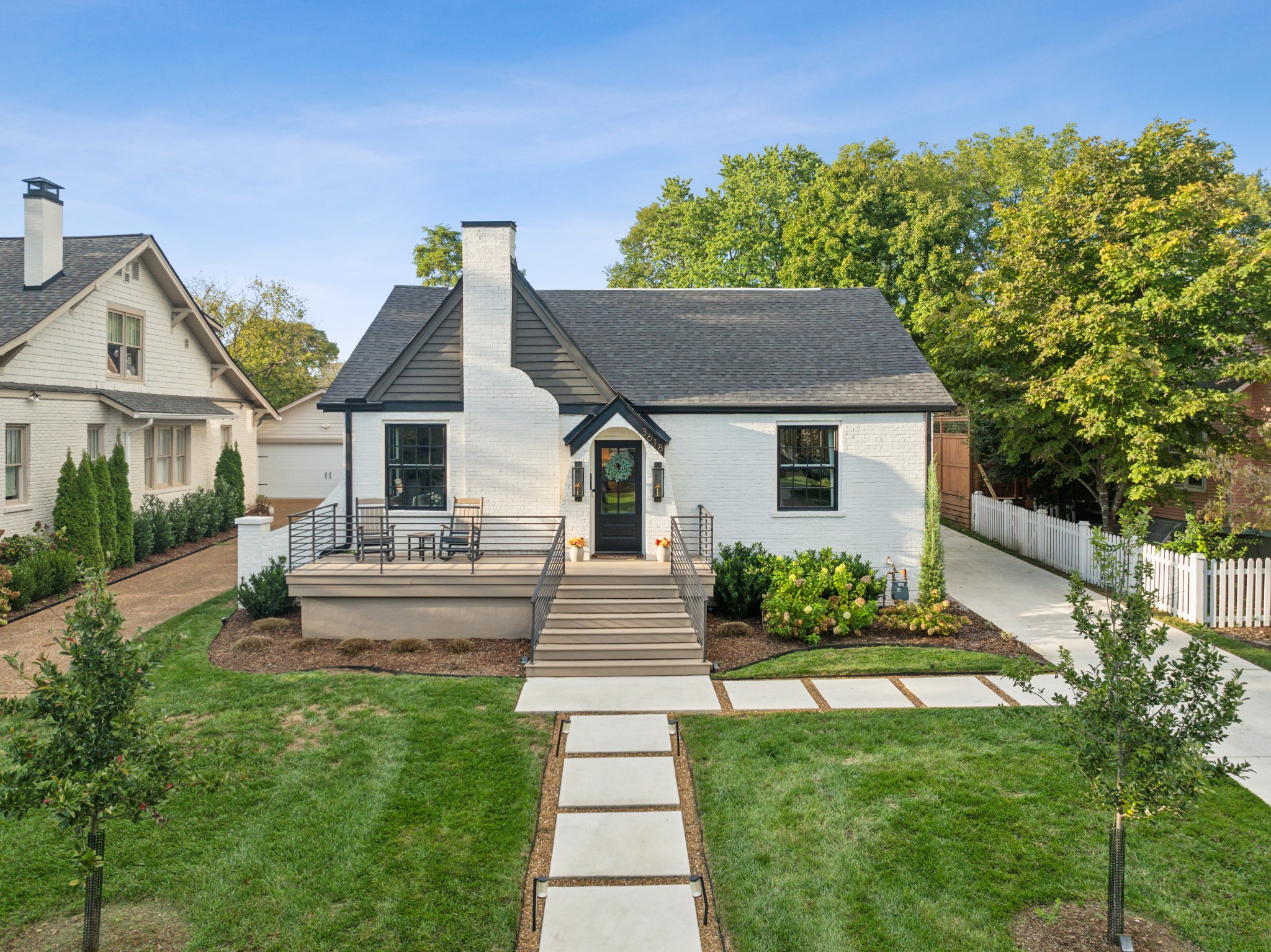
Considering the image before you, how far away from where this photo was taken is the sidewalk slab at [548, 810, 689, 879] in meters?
5.83

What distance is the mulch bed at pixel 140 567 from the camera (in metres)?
13.9

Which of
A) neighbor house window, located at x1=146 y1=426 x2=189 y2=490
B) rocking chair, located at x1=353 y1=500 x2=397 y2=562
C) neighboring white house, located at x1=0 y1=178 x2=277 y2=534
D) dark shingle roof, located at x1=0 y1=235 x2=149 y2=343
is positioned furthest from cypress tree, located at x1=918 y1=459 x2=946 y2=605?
neighbor house window, located at x1=146 y1=426 x2=189 y2=490

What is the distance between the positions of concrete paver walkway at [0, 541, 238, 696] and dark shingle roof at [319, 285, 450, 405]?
495 centimetres

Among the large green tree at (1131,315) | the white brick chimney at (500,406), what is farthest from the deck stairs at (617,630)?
the large green tree at (1131,315)

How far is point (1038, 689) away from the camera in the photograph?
9.61 metres

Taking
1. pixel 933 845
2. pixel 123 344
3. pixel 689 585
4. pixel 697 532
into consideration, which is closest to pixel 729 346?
pixel 697 532

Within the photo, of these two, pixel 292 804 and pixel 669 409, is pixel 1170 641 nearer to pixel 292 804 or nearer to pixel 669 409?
pixel 669 409

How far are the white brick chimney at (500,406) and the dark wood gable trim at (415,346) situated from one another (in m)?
0.42

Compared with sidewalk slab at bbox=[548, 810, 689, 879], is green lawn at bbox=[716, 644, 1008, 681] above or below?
above

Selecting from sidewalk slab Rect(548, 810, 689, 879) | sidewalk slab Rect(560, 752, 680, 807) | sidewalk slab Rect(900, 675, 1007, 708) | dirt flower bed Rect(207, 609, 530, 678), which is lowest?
sidewalk slab Rect(548, 810, 689, 879)

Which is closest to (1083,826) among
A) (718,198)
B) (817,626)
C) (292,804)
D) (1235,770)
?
(1235,770)

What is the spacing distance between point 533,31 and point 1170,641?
661 inches

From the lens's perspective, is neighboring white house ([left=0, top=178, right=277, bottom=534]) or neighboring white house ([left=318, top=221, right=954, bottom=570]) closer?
neighboring white house ([left=318, top=221, right=954, bottom=570])

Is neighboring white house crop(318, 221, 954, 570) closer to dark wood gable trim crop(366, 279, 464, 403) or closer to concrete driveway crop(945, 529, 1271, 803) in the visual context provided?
dark wood gable trim crop(366, 279, 464, 403)
